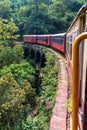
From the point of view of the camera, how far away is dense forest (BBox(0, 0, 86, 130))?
9.22 m

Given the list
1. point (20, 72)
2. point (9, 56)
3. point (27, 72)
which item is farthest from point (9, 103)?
point (9, 56)

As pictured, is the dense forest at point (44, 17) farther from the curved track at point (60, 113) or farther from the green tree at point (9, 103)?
the curved track at point (60, 113)

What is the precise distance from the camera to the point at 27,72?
19.6m

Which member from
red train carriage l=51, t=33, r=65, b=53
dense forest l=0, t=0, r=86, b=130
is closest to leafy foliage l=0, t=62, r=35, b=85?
dense forest l=0, t=0, r=86, b=130

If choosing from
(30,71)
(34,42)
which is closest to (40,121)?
(30,71)

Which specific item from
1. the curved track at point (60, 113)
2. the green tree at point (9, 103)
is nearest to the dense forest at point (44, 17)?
the green tree at point (9, 103)

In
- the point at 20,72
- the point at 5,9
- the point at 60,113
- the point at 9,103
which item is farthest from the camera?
the point at 5,9

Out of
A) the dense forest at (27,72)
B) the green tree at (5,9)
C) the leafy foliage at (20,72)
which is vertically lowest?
the leafy foliage at (20,72)

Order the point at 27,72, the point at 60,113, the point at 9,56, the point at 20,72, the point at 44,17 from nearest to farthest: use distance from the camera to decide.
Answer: the point at 60,113 → the point at 20,72 → the point at 27,72 → the point at 9,56 → the point at 44,17

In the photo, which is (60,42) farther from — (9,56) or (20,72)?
(9,56)

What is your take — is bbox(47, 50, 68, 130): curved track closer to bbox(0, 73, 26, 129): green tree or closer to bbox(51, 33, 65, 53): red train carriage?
bbox(0, 73, 26, 129): green tree

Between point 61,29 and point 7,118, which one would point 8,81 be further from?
point 61,29

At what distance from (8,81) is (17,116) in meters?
1.62

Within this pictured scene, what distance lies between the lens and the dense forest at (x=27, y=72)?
30.2ft
